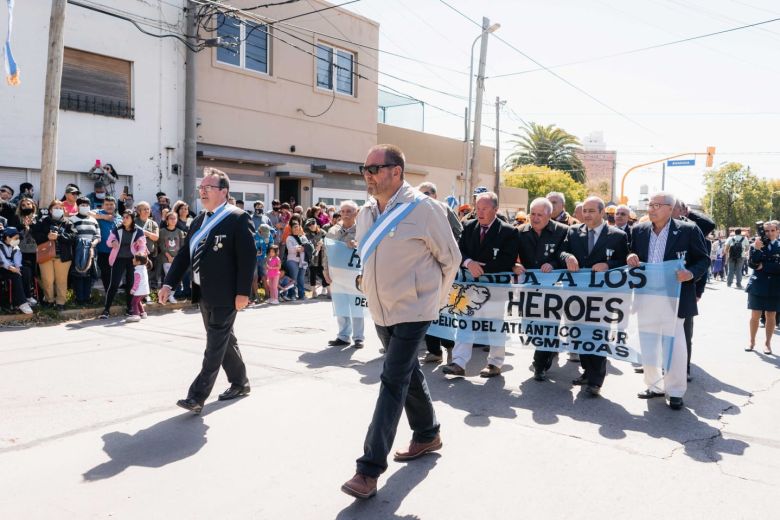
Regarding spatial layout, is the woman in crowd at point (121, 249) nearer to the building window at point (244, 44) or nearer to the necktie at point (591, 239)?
the necktie at point (591, 239)

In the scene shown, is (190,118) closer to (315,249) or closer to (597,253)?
(315,249)

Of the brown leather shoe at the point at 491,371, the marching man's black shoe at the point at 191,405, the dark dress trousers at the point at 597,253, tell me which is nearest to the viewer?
the marching man's black shoe at the point at 191,405

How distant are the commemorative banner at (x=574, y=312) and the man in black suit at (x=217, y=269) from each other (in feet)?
9.12

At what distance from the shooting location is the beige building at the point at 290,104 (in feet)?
58.7

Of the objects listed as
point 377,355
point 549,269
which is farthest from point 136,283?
point 549,269

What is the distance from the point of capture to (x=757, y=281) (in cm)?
910

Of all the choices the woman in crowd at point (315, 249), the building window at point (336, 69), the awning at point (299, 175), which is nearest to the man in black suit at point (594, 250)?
the woman in crowd at point (315, 249)

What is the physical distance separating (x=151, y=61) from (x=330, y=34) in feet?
23.6

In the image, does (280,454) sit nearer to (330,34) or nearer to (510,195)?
(330,34)

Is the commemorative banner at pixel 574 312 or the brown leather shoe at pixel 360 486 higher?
the commemorative banner at pixel 574 312

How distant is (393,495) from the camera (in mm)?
3859

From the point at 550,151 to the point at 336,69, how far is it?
40.7m

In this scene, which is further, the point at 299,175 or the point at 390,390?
the point at 299,175

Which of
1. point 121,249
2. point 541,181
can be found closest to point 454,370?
point 121,249
